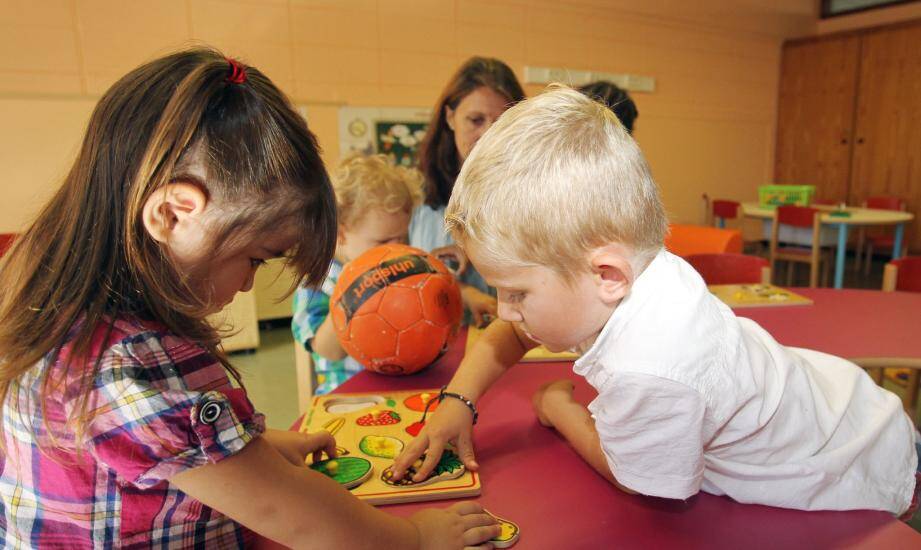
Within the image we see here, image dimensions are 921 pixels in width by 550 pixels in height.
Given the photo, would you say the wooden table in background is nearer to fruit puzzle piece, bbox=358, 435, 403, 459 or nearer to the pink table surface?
the pink table surface

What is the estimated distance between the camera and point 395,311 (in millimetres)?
1185

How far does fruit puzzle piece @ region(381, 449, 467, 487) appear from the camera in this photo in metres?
0.83

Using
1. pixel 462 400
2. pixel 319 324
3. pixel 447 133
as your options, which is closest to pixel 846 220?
pixel 447 133

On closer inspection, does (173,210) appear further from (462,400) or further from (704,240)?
(704,240)

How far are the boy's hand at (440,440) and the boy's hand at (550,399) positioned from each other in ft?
0.43

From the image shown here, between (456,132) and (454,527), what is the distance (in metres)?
1.54

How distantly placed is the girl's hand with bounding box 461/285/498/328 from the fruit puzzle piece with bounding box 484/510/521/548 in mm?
885

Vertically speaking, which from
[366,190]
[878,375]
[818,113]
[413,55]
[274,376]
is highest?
[413,55]

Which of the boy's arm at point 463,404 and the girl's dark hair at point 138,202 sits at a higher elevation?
the girl's dark hair at point 138,202

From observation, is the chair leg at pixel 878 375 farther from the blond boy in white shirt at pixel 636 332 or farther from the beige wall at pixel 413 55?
the beige wall at pixel 413 55

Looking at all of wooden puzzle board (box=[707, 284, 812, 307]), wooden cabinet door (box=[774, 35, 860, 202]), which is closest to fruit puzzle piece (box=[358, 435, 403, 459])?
wooden puzzle board (box=[707, 284, 812, 307])

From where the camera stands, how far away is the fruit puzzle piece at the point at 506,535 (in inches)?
28.2

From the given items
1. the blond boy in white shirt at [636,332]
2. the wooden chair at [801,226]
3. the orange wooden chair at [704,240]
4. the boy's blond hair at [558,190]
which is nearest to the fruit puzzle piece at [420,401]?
the blond boy in white shirt at [636,332]

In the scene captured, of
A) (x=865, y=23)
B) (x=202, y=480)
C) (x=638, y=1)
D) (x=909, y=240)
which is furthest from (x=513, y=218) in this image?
(x=865, y=23)
